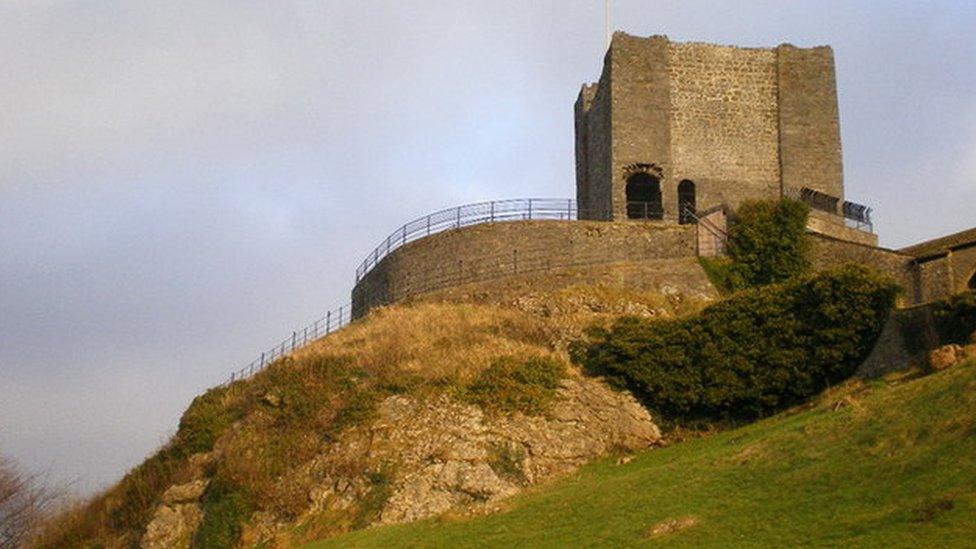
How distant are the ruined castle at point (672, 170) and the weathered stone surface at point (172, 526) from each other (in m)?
13.0

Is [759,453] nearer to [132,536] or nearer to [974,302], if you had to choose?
[974,302]

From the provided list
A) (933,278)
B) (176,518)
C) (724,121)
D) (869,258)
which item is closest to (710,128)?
(724,121)

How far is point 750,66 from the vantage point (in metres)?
45.2

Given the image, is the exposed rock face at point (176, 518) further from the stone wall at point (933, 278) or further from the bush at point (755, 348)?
the stone wall at point (933, 278)

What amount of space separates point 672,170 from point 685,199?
1309 mm

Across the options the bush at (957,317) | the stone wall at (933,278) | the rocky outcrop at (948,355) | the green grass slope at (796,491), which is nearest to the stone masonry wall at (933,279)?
the stone wall at (933,278)

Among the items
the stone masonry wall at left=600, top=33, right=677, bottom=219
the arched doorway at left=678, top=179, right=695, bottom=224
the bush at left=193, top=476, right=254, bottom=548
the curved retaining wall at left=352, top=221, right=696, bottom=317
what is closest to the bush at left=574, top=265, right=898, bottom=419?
the curved retaining wall at left=352, top=221, right=696, bottom=317

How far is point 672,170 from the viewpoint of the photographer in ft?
141

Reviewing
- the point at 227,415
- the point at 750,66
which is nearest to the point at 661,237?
the point at 750,66

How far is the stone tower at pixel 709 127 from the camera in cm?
4316

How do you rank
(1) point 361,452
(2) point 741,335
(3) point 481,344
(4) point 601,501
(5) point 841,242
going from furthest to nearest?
(5) point 841,242
(3) point 481,344
(2) point 741,335
(1) point 361,452
(4) point 601,501

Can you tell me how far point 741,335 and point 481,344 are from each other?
20.9ft

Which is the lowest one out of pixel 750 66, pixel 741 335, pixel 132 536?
pixel 132 536

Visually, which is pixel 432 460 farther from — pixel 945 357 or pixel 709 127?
pixel 709 127
